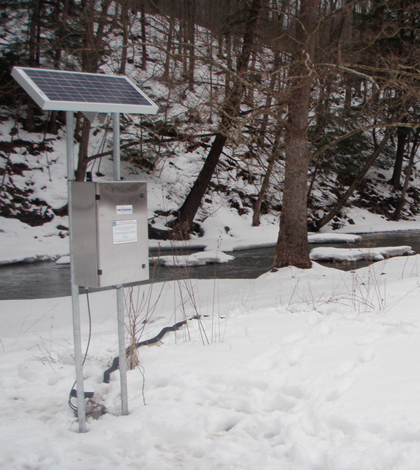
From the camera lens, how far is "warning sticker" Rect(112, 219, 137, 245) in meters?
3.05

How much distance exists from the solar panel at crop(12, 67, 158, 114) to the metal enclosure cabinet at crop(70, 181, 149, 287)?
478mm

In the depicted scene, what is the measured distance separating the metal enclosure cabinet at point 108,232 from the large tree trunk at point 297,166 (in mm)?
6926

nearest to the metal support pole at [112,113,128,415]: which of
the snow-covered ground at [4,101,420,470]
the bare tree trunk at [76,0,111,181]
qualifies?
the snow-covered ground at [4,101,420,470]

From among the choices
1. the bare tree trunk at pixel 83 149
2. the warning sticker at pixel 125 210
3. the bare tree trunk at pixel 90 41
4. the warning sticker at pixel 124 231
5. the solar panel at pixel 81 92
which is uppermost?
the bare tree trunk at pixel 90 41

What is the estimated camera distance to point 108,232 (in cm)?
301

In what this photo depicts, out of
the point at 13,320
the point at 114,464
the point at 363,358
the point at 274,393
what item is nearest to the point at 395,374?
the point at 363,358

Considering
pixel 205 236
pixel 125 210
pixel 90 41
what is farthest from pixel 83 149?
pixel 125 210

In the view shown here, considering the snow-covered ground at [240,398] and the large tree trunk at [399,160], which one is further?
the large tree trunk at [399,160]

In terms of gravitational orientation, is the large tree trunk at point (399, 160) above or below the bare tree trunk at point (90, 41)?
below

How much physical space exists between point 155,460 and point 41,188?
1826 cm

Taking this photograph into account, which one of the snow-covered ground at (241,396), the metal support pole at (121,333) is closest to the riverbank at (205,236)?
the snow-covered ground at (241,396)

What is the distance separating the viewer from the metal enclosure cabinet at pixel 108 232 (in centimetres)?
297

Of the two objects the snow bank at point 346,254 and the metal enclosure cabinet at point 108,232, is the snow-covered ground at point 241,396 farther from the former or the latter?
the snow bank at point 346,254

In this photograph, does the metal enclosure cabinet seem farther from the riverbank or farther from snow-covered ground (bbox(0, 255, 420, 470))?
the riverbank
